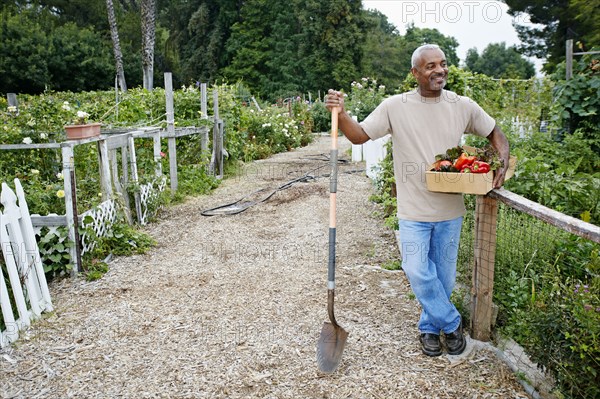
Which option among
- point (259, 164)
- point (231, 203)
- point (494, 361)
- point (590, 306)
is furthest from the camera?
point (259, 164)

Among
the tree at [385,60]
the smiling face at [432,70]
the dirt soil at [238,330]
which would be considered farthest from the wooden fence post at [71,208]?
the tree at [385,60]

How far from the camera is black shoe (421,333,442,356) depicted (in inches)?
127

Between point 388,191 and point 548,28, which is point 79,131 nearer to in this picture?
point 388,191

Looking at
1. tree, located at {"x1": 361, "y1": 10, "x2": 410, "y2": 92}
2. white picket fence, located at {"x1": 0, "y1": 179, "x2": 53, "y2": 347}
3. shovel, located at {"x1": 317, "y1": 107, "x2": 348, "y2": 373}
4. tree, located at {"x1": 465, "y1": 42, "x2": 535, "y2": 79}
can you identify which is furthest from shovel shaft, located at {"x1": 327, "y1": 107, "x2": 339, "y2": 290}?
tree, located at {"x1": 465, "y1": 42, "x2": 535, "y2": 79}

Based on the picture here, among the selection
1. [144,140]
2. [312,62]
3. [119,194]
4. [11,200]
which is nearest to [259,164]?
[144,140]

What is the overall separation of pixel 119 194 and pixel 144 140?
2.46 metres

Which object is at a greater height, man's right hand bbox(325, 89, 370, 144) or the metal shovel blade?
man's right hand bbox(325, 89, 370, 144)

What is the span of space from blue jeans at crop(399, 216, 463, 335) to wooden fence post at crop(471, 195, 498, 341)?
168 mm

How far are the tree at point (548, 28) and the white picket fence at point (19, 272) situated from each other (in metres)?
22.7

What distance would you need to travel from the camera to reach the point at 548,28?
2725 cm

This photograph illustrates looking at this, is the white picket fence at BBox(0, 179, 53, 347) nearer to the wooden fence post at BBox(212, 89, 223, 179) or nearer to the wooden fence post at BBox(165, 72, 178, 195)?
the wooden fence post at BBox(165, 72, 178, 195)

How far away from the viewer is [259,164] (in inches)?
493

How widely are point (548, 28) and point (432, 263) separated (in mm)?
28117

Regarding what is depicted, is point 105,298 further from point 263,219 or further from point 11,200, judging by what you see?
point 263,219
